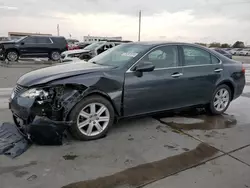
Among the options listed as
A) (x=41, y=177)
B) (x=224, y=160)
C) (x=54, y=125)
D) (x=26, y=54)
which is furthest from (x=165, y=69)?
(x=26, y=54)

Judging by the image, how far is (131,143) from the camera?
152 inches

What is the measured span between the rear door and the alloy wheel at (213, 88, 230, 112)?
0.26 metres

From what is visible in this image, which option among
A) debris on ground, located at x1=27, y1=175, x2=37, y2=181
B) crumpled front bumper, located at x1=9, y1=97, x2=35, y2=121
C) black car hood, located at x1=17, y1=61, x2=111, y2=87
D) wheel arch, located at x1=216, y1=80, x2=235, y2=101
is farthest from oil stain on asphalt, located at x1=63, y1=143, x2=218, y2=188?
wheel arch, located at x1=216, y1=80, x2=235, y2=101

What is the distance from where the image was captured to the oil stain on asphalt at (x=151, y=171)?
2771mm

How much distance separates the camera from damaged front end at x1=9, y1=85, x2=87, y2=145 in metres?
3.56

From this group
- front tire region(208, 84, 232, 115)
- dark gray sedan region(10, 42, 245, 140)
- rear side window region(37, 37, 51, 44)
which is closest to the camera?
dark gray sedan region(10, 42, 245, 140)

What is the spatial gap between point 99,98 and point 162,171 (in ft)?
4.78

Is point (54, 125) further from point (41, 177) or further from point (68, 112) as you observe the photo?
point (41, 177)

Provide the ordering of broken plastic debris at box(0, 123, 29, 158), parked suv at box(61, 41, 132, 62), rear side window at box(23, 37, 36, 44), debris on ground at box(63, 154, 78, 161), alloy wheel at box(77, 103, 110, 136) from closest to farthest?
debris on ground at box(63, 154, 78, 161)
broken plastic debris at box(0, 123, 29, 158)
alloy wheel at box(77, 103, 110, 136)
parked suv at box(61, 41, 132, 62)
rear side window at box(23, 37, 36, 44)

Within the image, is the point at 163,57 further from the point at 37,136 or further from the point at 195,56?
the point at 37,136

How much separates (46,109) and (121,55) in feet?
5.67

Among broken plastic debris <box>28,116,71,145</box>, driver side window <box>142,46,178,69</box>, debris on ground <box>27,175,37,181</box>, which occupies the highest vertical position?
driver side window <box>142,46,178,69</box>

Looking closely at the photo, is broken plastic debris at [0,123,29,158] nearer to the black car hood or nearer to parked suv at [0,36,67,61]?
the black car hood

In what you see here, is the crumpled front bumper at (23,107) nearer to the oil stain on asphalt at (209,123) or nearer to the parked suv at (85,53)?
the oil stain on asphalt at (209,123)
